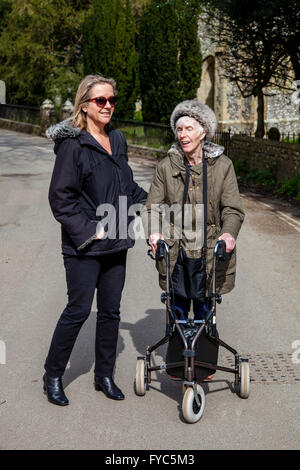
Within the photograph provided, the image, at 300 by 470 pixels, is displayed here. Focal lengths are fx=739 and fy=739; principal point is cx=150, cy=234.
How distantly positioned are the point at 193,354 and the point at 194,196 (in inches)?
39.5

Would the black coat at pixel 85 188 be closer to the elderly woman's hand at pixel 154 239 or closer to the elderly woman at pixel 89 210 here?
the elderly woman at pixel 89 210

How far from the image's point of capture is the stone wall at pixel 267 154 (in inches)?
626

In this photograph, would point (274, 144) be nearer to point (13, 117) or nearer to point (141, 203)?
point (141, 203)

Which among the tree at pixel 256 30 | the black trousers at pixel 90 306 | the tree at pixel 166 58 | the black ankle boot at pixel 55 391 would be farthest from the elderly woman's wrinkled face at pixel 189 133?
the tree at pixel 166 58

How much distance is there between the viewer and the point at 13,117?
121 feet

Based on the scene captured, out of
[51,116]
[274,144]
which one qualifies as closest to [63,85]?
[51,116]

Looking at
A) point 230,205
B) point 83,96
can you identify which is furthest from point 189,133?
point 83,96

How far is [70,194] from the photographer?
180 inches

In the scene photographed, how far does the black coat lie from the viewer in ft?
15.0

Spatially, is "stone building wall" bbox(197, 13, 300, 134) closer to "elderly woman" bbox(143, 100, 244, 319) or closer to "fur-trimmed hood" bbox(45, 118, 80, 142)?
"elderly woman" bbox(143, 100, 244, 319)

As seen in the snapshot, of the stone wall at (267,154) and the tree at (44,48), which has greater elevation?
the tree at (44,48)

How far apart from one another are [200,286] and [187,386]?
0.69 m

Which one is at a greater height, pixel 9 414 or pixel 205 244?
pixel 205 244

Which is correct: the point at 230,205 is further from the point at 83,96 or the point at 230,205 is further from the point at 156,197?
the point at 83,96
